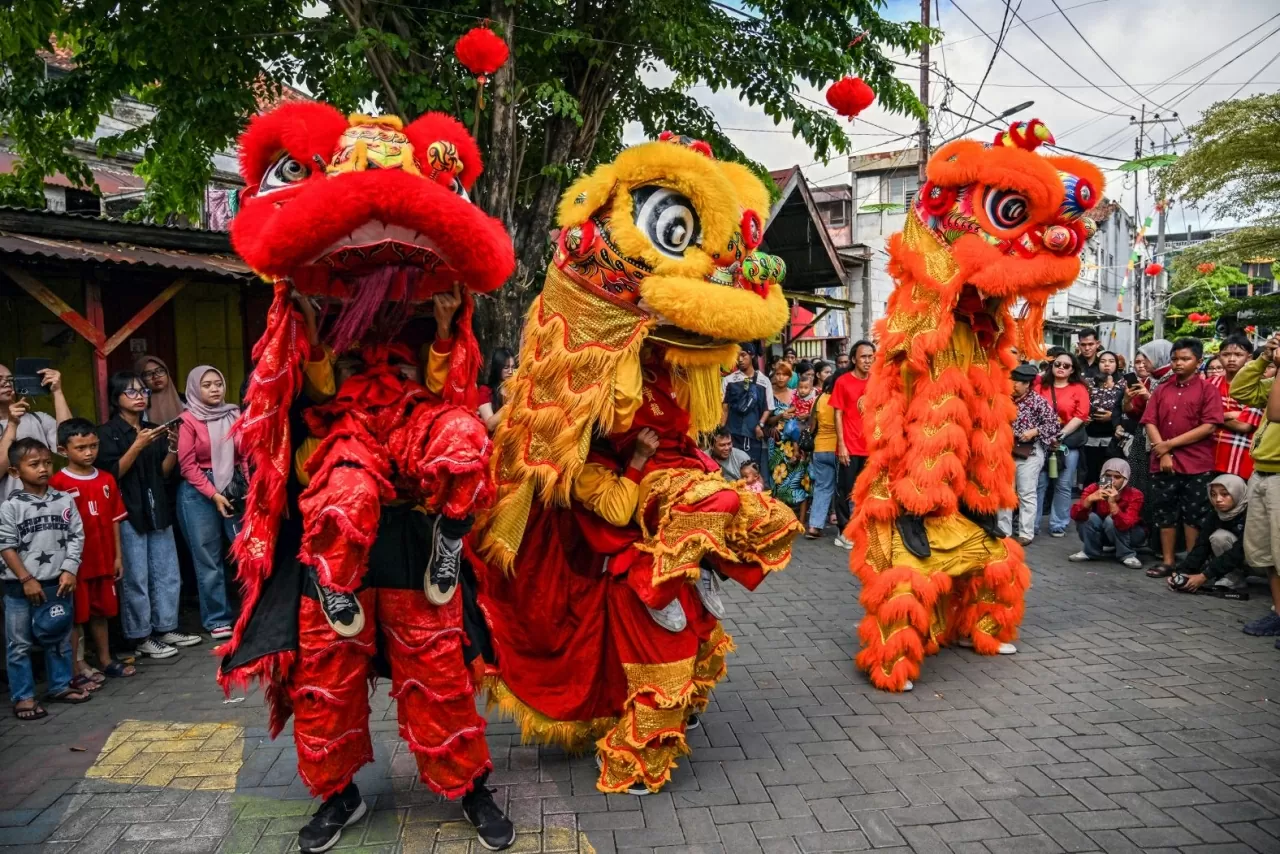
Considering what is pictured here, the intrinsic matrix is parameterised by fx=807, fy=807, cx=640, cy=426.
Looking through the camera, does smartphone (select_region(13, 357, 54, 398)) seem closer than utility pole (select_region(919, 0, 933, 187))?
Yes

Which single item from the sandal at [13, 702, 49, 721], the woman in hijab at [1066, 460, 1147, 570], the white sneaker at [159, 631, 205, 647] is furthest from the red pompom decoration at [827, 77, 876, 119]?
the sandal at [13, 702, 49, 721]

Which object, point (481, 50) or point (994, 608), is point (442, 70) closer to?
point (481, 50)

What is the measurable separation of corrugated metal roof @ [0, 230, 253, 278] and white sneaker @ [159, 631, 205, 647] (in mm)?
2614

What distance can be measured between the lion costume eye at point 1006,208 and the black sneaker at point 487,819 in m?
3.41

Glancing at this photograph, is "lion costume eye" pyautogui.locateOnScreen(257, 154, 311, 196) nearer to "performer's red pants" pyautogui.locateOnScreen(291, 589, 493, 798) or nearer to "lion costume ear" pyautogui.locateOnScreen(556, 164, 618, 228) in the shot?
"lion costume ear" pyautogui.locateOnScreen(556, 164, 618, 228)

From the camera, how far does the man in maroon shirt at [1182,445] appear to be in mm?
6098

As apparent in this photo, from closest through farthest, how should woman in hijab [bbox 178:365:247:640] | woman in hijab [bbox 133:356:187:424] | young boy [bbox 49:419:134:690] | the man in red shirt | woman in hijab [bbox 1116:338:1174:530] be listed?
1. young boy [bbox 49:419:134:690]
2. woman in hijab [bbox 178:365:247:640]
3. woman in hijab [bbox 133:356:187:424]
4. woman in hijab [bbox 1116:338:1174:530]
5. the man in red shirt

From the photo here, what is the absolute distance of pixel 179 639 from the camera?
4.96 meters

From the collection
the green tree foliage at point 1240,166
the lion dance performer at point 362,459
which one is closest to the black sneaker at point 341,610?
the lion dance performer at point 362,459

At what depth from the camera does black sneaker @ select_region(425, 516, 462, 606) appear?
258 centimetres

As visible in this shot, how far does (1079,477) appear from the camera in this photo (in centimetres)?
997

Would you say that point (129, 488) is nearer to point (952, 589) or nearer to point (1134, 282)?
point (952, 589)

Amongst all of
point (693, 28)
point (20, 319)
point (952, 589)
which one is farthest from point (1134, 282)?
point (20, 319)

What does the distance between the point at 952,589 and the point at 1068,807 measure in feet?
5.41
